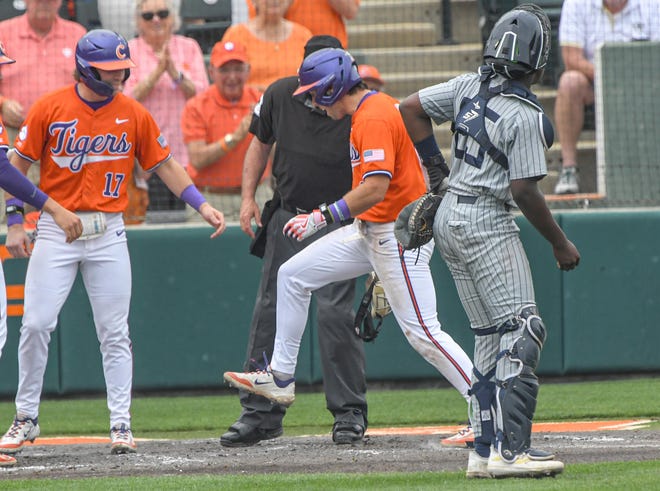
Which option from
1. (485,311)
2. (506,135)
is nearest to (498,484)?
(485,311)

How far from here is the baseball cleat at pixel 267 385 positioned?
6.23 m

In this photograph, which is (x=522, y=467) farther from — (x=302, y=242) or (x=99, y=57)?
(x=99, y=57)

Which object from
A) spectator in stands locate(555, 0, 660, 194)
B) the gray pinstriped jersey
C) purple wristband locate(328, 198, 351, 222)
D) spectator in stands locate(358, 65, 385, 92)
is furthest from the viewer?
spectator in stands locate(555, 0, 660, 194)

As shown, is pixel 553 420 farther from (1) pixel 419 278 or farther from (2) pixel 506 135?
(2) pixel 506 135

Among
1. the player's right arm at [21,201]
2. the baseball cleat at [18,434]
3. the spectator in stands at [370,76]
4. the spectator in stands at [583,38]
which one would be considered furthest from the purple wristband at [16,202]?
the spectator in stands at [583,38]

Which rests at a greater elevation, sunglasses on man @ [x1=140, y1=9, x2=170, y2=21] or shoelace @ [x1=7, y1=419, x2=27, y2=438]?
sunglasses on man @ [x1=140, y1=9, x2=170, y2=21]

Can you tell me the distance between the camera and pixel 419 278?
6.12 m

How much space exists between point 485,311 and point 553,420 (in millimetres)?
2507

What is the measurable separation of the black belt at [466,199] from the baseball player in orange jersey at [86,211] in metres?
2.11

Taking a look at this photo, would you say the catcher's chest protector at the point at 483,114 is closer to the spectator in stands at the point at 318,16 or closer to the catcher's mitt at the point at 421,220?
the catcher's mitt at the point at 421,220

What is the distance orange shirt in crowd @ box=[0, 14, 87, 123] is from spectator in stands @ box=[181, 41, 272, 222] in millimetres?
1043

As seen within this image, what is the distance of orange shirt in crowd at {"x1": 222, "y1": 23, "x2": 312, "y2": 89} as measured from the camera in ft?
32.0

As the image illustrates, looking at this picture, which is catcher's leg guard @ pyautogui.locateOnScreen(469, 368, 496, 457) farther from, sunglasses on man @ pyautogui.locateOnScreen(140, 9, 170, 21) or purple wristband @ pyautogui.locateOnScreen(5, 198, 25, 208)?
sunglasses on man @ pyautogui.locateOnScreen(140, 9, 170, 21)

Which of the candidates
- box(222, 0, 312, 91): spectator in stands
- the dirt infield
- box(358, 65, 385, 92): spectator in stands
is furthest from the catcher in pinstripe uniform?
box(222, 0, 312, 91): spectator in stands
